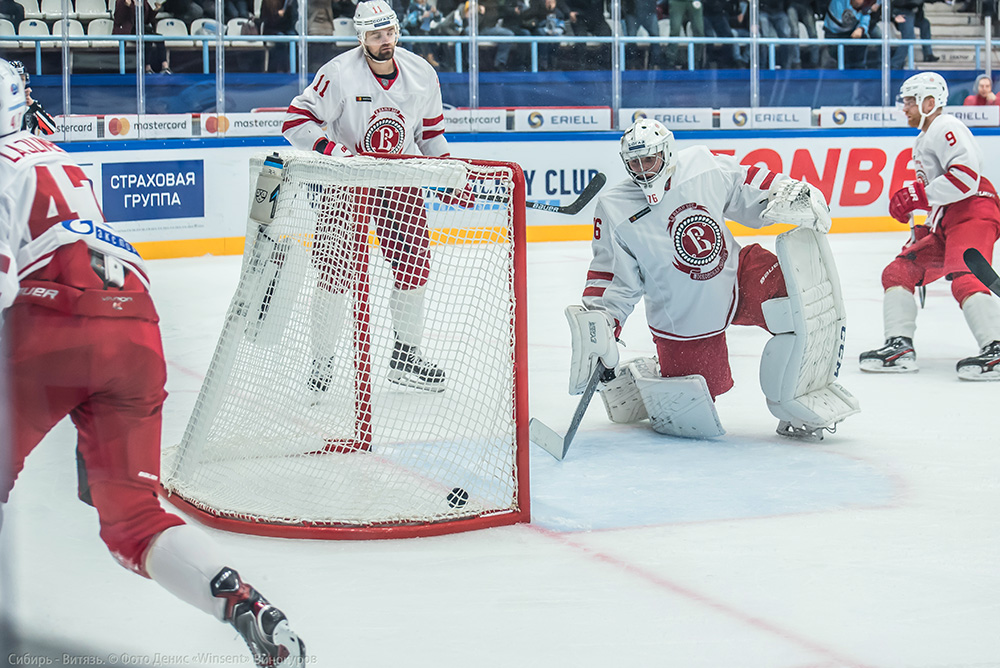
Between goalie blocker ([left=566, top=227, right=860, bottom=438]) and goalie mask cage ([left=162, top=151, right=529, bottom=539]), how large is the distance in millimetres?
442

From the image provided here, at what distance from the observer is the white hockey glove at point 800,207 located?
10.4 feet

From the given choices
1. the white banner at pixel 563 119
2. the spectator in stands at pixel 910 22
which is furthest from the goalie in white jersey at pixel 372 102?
the spectator in stands at pixel 910 22

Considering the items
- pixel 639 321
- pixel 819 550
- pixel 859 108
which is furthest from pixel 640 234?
pixel 859 108

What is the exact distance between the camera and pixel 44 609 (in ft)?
6.63

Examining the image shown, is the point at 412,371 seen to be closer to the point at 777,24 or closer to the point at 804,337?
the point at 804,337

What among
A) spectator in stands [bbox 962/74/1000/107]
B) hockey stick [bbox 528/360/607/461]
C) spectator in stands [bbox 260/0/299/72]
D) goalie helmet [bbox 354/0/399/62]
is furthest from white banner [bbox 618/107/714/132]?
hockey stick [bbox 528/360/607/461]

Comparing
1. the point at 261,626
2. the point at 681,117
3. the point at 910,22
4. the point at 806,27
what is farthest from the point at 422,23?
the point at 261,626

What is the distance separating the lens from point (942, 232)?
4.41 m

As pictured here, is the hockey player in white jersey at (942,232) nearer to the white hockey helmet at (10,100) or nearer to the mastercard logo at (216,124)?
the white hockey helmet at (10,100)

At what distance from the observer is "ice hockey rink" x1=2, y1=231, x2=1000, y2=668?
74.2 inches

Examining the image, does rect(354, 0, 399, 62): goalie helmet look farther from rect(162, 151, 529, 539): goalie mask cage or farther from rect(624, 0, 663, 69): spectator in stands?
rect(624, 0, 663, 69): spectator in stands

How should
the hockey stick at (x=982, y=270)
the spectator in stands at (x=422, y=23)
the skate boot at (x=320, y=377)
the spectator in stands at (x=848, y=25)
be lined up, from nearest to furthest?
the skate boot at (x=320, y=377) < the hockey stick at (x=982, y=270) < the spectator in stands at (x=422, y=23) < the spectator in stands at (x=848, y=25)

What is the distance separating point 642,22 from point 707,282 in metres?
5.89

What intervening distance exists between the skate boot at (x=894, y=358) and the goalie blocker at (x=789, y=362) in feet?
3.34
